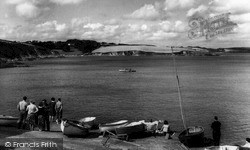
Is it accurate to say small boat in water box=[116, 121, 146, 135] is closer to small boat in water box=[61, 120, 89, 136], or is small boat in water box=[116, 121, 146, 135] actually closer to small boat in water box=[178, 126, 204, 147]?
small boat in water box=[61, 120, 89, 136]

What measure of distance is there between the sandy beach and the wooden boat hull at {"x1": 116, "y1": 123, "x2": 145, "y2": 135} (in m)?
0.68

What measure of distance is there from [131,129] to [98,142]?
10.5ft

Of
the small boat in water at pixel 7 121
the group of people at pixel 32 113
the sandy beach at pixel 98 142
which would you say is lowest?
the sandy beach at pixel 98 142

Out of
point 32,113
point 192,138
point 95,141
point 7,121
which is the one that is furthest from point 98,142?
point 7,121

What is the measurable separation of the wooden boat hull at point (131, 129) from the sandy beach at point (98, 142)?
2.23 feet

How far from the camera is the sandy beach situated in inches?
747

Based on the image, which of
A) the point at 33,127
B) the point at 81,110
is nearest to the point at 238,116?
the point at 81,110

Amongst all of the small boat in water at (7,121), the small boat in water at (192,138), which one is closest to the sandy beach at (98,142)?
the small boat in water at (192,138)

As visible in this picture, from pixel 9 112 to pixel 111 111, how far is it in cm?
1537

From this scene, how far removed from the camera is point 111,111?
4609 cm

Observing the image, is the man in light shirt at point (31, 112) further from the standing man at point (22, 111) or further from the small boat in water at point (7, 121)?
the small boat in water at point (7, 121)

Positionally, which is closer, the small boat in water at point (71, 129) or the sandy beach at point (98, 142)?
the sandy beach at point (98, 142)

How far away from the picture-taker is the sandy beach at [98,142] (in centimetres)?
1898

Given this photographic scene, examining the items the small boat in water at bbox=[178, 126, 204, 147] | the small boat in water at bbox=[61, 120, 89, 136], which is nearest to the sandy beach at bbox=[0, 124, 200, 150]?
the small boat in water at bbox=[61, 120, 89, 136]
